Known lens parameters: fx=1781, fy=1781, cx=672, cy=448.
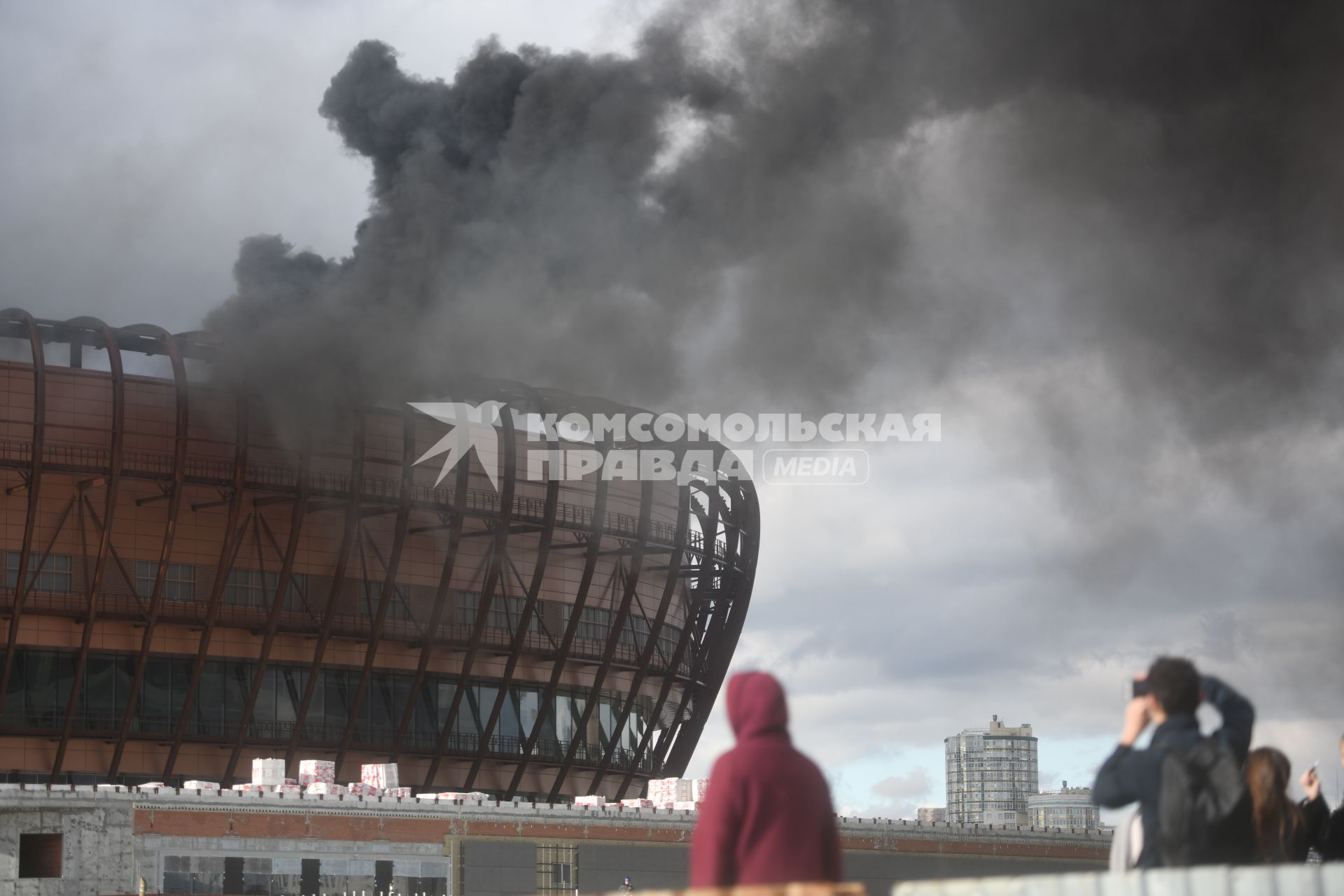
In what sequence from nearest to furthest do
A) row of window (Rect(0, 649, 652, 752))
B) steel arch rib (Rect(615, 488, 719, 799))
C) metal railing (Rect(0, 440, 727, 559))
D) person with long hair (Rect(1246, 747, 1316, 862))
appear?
person with long hair (Rect(1246, 747, 1316, 862)) → metal railing (Rect(0, 440, 727, 559)) → row of window (Rect(0, 649, 652, 752)) → steel arch rib (Rect(615, 488, 719, 799))

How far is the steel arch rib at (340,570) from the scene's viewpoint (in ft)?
165

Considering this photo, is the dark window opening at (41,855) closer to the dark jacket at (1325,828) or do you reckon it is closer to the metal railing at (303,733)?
the metal railing at (303,733)

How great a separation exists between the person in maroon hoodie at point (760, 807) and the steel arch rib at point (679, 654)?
51.6m

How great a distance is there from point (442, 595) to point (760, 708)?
45.9m

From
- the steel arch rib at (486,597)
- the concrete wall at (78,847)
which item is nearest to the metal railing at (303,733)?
the steel arch rib at (486,597)

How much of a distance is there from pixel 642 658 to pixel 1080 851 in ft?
52.3

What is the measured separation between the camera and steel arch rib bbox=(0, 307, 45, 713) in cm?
4641

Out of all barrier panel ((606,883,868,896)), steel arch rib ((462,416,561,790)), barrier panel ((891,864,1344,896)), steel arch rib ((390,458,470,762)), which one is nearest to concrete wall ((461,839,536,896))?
steel arch rib ((390,458,470,762))

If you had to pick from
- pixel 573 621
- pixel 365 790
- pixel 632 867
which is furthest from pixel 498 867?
pixel 573 621

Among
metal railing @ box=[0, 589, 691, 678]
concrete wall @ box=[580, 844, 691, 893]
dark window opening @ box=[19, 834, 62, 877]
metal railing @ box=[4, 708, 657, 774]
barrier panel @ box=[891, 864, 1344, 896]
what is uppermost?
metal railing @ box=[0, 589, 691, 678]

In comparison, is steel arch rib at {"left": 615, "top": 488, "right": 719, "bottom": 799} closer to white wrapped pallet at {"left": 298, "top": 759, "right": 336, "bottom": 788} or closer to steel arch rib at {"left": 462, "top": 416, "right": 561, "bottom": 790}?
steel arch rib at {"left": 462, "top": 416, "right": 561, "bottom": 790}

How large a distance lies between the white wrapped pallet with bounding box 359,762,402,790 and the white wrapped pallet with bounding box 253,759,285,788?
8.54 ft

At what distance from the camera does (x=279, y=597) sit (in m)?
49.5

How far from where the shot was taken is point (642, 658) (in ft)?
193
